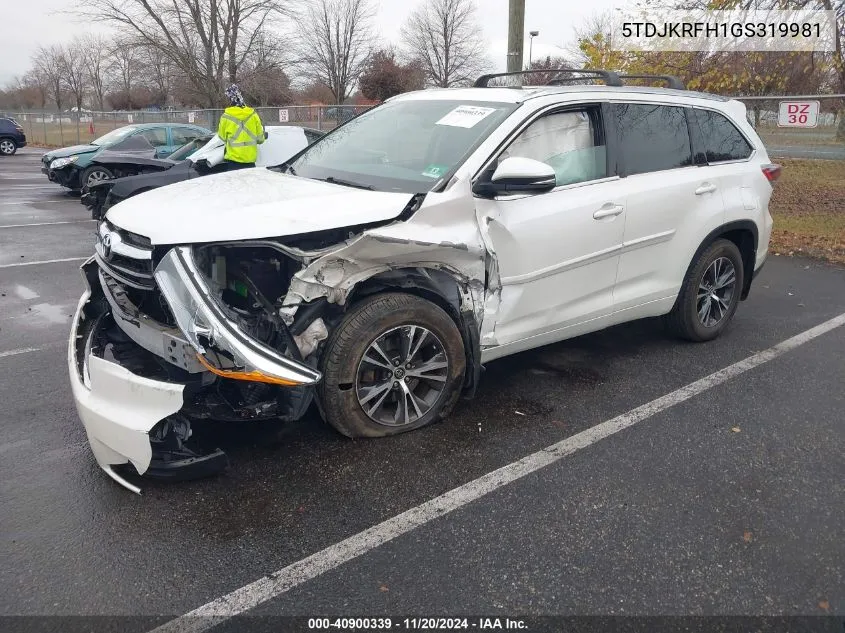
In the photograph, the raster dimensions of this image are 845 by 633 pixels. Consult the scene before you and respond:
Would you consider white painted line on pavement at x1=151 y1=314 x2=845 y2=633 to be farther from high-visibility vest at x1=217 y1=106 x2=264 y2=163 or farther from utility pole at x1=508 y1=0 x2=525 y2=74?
high-visibility vest at x1=217 y1=106 x2=264 y2=163

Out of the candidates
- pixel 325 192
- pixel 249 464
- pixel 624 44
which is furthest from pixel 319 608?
pixel 624 44

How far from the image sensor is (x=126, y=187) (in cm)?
764

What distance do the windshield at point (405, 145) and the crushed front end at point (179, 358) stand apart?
0.93 metres

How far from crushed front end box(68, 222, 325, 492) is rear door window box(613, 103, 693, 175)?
2.46 meters

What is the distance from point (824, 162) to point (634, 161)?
12377mm

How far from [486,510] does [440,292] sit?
3.83ft

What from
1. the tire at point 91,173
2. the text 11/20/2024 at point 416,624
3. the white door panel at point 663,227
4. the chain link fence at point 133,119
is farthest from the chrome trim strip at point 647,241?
the chain link fence at point 133,119

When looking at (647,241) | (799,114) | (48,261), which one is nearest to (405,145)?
(647,241)

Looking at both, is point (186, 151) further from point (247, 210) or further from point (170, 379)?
point (170, 379)

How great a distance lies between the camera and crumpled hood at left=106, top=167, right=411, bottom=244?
3.04 metres

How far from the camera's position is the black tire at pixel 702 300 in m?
4.88

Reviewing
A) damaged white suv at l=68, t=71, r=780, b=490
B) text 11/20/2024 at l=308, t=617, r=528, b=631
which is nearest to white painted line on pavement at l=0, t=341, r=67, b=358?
damaged white suv at l=68, t=71, r=780, b=490

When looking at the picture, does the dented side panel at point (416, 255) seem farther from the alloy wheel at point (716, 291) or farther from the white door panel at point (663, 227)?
the alloy wheel at point (716, 291)

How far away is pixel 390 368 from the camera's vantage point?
349 cm
